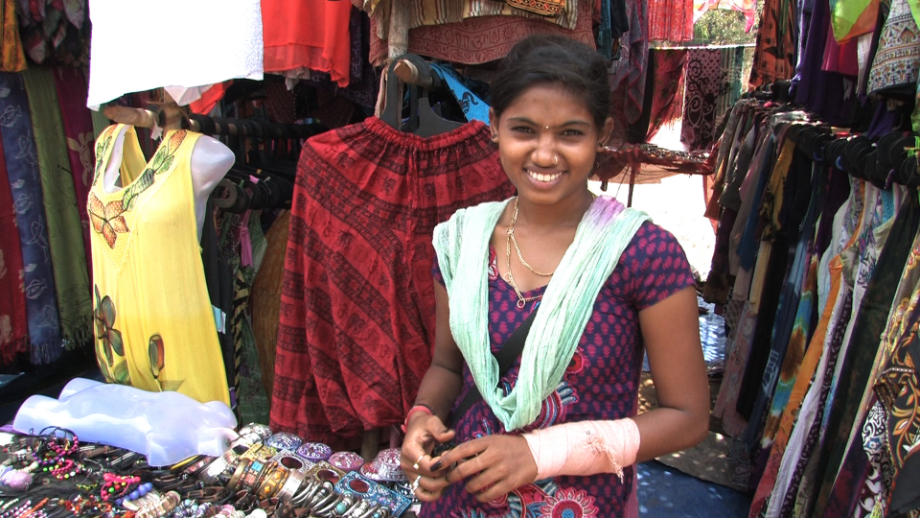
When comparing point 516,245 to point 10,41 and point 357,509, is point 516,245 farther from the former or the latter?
point 10,41

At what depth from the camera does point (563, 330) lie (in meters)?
1.12

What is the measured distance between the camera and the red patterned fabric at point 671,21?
5.32 meters

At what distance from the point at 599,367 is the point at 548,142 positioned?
1.44 feet

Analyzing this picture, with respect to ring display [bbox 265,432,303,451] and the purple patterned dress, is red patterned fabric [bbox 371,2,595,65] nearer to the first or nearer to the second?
the purple patterned dress

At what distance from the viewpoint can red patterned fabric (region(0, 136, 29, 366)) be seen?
10.8 feet

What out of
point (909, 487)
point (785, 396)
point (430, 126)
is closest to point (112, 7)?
point (430, 126)

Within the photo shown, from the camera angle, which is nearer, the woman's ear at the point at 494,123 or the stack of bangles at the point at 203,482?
the woman's ear at the point at 494,123

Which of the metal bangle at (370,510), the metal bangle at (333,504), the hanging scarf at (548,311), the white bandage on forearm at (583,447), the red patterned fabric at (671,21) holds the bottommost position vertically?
the metal bangle at (370,510)

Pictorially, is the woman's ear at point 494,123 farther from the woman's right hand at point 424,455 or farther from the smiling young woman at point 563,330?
the woman's right hand at point 424,455

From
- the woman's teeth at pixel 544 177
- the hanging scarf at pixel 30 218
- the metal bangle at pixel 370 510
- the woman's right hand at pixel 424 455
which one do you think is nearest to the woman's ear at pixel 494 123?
the woman's teeth at pixel 544 177

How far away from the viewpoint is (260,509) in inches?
62.0

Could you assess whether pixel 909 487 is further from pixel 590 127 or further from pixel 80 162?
pixel 80 162

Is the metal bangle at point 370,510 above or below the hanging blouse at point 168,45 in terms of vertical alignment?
below

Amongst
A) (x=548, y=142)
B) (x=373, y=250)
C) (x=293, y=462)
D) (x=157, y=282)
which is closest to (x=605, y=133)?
(x=548, y=142)
